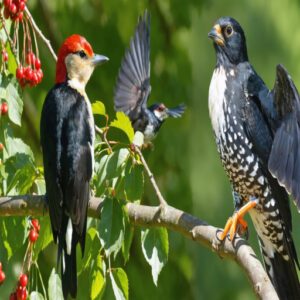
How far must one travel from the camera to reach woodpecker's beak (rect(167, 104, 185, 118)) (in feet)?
17.7

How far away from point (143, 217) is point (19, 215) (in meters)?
0.43

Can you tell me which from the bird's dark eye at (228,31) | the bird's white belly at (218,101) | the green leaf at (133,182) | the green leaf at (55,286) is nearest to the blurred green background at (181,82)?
the bird's dark eye at (228,31)

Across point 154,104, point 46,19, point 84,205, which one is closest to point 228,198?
point 154,104

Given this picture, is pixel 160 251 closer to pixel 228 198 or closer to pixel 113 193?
pixel 113 193

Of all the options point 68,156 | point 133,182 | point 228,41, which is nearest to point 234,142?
point 228,41

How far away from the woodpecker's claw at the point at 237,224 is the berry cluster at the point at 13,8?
1.03m

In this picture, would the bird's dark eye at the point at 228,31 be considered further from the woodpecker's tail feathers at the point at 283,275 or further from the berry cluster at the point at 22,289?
the berry cluster at the point at 22,289

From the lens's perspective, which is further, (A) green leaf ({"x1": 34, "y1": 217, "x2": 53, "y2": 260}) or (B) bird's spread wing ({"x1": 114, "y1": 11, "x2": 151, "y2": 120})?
(B) bird's spread wing ({"x1": 114, "y1": 11, "x2": 151, "y2": 120})

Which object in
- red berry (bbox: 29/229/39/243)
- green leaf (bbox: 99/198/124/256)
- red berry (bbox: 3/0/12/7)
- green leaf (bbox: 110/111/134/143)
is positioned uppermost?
red berry (bbox: 3/0/12/7)

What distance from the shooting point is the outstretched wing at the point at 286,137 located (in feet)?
11.8

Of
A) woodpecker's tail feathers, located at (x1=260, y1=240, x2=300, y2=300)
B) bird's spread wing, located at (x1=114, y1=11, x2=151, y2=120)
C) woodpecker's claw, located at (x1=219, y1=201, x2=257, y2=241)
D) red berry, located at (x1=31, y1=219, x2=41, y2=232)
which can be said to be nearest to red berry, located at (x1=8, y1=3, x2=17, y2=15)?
red berry, located at (x1=31, y1=219, x2=41, y2=232)

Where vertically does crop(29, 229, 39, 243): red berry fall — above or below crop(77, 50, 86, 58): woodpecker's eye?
below

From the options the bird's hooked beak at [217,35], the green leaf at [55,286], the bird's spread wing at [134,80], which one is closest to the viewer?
the green leaf at [55,286]

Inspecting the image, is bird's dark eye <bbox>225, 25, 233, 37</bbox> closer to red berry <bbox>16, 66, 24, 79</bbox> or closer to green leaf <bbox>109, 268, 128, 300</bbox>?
red berry <bbox>16, 66, 24, 79</bbox>
